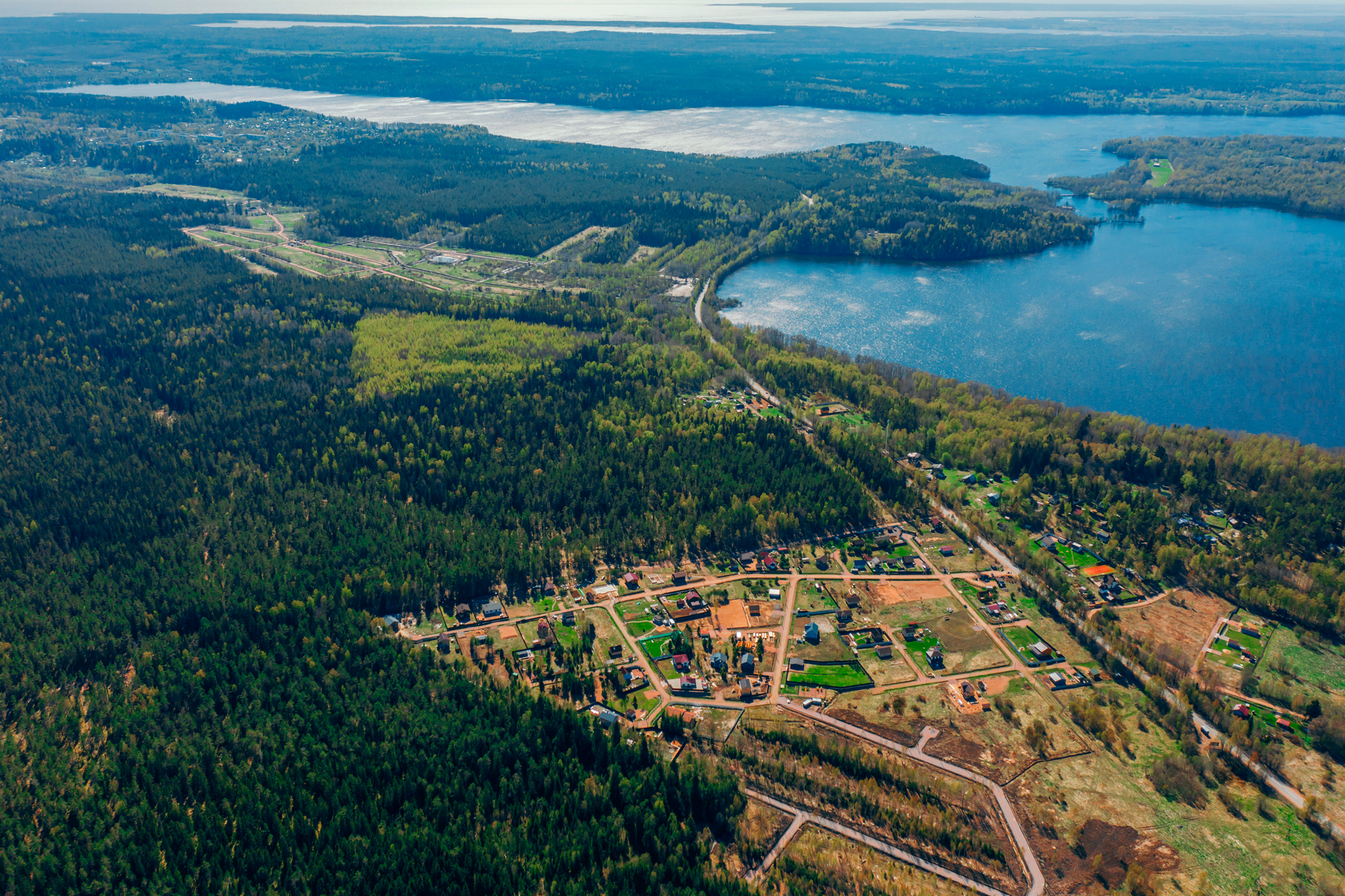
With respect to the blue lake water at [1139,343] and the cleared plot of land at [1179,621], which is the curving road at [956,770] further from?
the blue lake water at [1139,343]

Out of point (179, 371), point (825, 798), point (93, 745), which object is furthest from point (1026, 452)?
point (179, 371)

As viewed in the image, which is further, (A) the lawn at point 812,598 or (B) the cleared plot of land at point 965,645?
(A) the lawn at point 812,598

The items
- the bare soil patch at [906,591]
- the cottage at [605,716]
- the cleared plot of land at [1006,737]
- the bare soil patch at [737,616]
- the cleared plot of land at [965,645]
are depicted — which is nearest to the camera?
the cleared plot of land at [1006,737]

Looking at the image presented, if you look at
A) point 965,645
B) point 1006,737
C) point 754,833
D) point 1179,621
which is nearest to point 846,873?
point 754,833

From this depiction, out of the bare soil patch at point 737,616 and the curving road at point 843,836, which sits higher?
the bare soil patch at point 737,616

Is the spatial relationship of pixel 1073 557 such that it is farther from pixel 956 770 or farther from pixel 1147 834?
pixel 1147 834

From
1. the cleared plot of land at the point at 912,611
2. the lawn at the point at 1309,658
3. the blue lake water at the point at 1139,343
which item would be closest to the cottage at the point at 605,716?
the cleared plot of land at the point at 912,611

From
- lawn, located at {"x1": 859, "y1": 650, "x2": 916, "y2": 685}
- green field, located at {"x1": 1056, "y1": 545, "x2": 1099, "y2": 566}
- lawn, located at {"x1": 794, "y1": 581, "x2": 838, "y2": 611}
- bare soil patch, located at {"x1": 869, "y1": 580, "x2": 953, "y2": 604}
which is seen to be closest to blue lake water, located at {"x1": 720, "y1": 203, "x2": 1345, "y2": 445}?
green field, located at {"x1": 1056, "y1": 545, "x2": 1099, "y2": 566}

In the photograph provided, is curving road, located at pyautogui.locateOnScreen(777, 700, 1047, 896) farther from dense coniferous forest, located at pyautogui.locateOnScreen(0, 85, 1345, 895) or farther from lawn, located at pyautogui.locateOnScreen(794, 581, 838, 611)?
lawn, located at pyautogui.locateOnScreen(794, 581, 838, 611)
